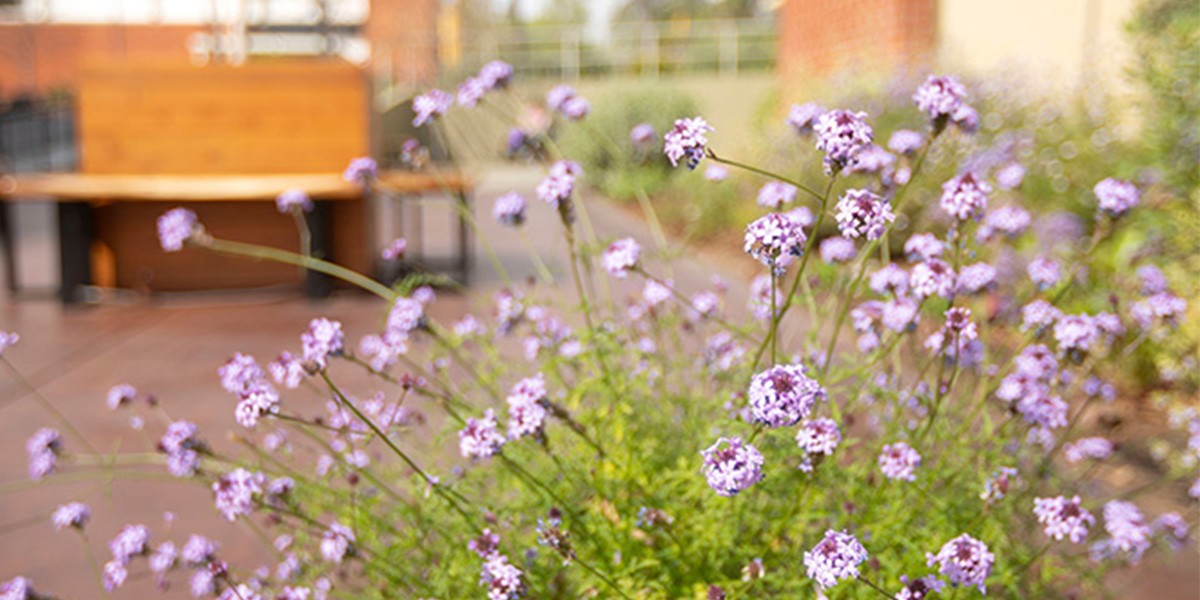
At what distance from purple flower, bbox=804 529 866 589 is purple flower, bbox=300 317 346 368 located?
85cm

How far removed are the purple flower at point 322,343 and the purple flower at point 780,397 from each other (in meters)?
0.76

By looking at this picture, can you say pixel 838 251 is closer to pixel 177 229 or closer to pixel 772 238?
pixel 772 238

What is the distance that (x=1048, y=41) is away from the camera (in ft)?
28.9

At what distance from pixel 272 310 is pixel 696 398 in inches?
197

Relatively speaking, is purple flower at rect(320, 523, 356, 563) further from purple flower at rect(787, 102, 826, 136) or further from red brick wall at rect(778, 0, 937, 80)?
red brick wall at rect(778, 0, 937, 80)

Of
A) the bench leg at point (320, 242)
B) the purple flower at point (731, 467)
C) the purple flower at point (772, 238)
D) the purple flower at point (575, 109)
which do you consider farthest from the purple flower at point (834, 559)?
the bench leg at point (320, 242)

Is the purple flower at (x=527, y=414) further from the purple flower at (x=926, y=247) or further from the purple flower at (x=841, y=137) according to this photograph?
the purple flower at (x=926, y=247)

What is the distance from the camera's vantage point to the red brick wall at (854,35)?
10555 millimetres

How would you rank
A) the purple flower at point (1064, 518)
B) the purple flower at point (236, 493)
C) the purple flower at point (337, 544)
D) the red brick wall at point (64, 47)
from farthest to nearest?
the red brick wall at point (64, 47) → the purple flower at point (337, 544) → the purple flower at point (236, 493) → the purple flower at point (1064, 518)

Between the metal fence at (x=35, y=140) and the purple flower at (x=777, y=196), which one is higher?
the purple flower at (x=777, y=196)

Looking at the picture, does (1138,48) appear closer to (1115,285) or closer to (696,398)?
(1115,285)

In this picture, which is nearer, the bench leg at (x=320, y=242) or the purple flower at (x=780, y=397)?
the purple flower at (x=780, y=397)

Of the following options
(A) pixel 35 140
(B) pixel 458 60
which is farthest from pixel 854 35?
(A) pixel 35 140

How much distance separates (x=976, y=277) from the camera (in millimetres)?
2064
